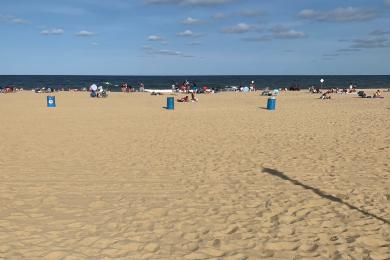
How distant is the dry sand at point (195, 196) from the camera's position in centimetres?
471

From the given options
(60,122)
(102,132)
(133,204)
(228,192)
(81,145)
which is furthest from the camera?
(60,122)

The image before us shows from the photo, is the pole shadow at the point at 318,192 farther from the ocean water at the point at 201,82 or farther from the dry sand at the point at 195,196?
the ocean water at the point at 201,82

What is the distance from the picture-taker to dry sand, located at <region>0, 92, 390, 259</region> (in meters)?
4.71

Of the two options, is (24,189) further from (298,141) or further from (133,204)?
(298,141)

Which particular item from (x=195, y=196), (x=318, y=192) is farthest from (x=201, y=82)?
(x=195, y=196)

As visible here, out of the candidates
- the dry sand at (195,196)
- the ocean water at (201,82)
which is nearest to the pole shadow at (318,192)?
the dry sand at (195,196)

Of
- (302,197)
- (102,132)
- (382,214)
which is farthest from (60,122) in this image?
(382,214)

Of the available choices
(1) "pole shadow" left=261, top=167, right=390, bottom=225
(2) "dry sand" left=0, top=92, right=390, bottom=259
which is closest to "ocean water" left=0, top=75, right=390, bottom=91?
(2) "dry sand" left=0, top=92, right=390, bottom=259

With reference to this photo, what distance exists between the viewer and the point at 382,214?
5688 mm

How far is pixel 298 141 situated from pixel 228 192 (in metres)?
5.55

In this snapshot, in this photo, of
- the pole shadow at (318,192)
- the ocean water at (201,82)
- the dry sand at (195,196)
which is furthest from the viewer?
the ocean water at (201,82)

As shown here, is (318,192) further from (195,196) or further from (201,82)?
(201,82)

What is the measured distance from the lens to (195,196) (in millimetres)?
6578

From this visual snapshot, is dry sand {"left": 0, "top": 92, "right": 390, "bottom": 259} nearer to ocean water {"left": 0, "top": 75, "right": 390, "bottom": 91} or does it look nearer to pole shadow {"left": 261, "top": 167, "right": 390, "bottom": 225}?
pole shadow {"left": 261, "top": 167, "right": 390, "bottom": 225}
